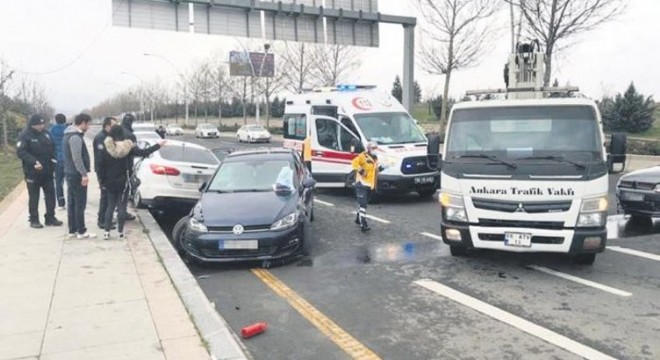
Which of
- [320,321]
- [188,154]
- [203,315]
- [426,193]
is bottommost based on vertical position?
[320,321]

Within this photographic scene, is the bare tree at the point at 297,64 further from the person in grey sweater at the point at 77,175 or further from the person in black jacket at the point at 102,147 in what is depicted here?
the person in grey sweater at the point at 77,175

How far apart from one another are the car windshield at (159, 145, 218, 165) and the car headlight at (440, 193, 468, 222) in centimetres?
565

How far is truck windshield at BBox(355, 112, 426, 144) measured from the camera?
13641 mm

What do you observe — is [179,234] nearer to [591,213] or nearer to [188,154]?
[188,154]

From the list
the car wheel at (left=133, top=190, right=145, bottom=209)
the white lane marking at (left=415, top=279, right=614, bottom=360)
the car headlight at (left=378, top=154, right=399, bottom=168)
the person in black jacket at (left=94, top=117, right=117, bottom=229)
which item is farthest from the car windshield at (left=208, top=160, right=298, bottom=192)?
the car headlight at (left=378, top=154, right=399, bottom=168)

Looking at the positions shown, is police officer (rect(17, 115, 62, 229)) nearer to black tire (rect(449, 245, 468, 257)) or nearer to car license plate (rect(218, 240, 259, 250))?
car license plate (rect(218, 240, 259, 250))

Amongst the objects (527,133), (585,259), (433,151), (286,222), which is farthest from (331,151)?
(585,259)

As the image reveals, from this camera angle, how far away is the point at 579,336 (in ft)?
16.9

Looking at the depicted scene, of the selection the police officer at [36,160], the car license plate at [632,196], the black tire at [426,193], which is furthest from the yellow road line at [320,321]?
the black tire at [426,193]

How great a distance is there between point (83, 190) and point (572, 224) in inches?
274

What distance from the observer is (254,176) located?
9.02 metres

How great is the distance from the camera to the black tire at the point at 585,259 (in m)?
7.45

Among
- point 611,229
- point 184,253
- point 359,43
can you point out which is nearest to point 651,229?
point 611,229

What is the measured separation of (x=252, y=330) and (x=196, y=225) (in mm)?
2736
